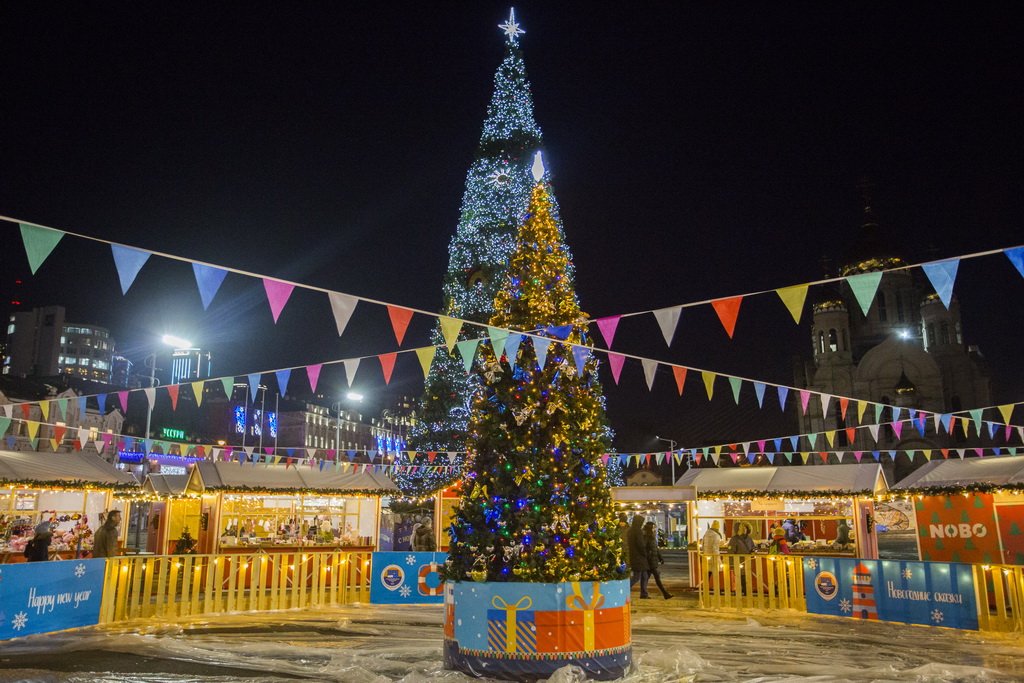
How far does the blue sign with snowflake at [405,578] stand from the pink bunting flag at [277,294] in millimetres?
8845

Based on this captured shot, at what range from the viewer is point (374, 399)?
101 meters

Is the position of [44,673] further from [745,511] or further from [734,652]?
[745,511]

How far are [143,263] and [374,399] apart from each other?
95.9 meters

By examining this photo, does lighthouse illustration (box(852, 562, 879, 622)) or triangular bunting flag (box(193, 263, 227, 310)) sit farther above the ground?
triangular bunting flag (box(193, 263, 227, 310))

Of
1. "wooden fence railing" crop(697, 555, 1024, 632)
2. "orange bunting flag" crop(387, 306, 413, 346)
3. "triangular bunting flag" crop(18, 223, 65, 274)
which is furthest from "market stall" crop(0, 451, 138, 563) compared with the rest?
"wooden fence railing" crop(697, 555, 1024, 632)

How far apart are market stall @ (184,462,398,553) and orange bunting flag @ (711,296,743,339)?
1429cm

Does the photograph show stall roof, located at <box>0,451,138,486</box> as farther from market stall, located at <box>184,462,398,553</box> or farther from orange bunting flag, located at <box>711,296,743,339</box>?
orange bunting flag, located at <box>711,296,743,339</box>

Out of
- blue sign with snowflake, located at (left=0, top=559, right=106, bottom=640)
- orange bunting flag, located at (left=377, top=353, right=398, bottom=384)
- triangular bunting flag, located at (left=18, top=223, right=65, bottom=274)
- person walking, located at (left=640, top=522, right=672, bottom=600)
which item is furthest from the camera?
person walking, located at (left=640, top=522, right=672, bottom=600)

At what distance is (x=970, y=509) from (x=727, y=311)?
1224 centimetres

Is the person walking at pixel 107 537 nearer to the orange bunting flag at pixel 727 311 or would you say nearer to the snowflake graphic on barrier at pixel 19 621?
the snowflake graphic on barrier at pixel 19 621

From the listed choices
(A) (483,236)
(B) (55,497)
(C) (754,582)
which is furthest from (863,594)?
(B) (55,497)

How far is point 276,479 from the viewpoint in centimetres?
A: 2000

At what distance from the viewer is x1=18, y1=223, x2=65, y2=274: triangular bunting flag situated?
5.96 m

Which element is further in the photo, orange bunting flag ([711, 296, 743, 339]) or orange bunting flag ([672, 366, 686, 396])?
orange bunting flag ([672, 366, 686, 396])
